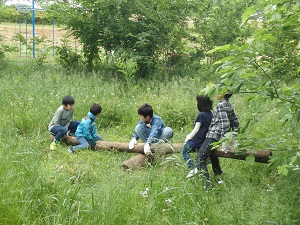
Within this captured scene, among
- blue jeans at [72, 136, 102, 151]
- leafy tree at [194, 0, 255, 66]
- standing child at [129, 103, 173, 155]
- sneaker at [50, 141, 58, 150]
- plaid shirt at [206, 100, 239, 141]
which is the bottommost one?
sneaker at [50, 141, 58, 150]

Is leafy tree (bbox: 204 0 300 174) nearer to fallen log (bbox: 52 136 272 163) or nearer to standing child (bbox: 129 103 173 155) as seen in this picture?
fallen log (bbox: 52 136 272 163)

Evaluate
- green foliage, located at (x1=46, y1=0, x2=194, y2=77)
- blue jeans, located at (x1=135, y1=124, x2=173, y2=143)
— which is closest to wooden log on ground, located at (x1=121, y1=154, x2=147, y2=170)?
blue jeans, located at (x1=135, y1=124, x2=173, y2=143)

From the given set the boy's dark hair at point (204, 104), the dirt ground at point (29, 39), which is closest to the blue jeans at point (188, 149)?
the boy's dark hair at point (204, 104)

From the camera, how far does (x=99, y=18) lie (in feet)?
37.3

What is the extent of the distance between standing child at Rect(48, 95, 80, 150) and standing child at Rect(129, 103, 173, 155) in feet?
4.33

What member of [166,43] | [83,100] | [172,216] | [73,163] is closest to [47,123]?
[83,100]

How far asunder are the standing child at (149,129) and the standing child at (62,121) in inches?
52.0

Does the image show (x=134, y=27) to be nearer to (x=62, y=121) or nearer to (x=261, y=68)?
(x=62, y=121)

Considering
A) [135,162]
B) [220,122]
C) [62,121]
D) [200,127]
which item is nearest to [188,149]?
[200,127]

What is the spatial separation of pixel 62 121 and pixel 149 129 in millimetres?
1677

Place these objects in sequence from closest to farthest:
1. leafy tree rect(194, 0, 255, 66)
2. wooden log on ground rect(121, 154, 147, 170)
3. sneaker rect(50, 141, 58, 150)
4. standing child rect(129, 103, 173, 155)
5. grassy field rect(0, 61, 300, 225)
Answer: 1. grassy field rect(0, 61, 300, 225)
2. wooden log on ground rect(121, 154, 147, 170)
3. standing child rect(129, 103, 173, 155)
4. sneaker rect(50, 141, 58, 150)
5. leafy tree rect(194, 0, 255, 66)

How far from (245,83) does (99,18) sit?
8908mm

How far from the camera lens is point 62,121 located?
6855mm

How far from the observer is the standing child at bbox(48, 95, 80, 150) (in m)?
6.60
